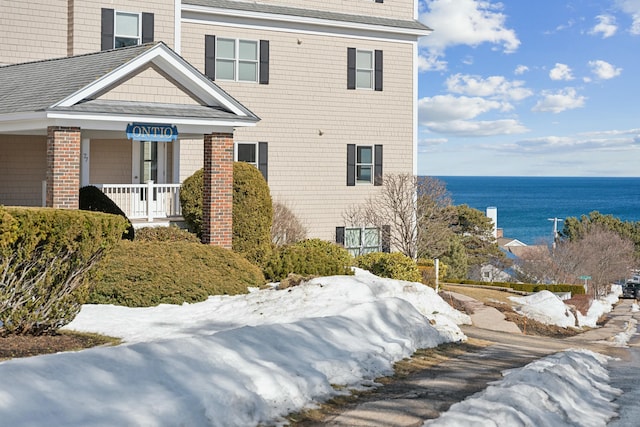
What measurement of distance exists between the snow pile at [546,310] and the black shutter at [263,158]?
383 inches

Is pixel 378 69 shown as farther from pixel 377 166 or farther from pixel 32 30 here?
pixel 32 30

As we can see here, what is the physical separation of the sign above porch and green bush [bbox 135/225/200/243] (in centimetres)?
231

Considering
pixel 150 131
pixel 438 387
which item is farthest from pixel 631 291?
pixel 438 387

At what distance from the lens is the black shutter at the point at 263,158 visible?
30.1 metres

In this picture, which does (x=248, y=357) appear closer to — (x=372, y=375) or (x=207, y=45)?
(x=372, y=375)

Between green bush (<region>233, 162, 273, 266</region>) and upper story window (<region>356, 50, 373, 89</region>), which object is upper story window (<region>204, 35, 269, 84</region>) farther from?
green bush (<region>233, 162, 273, 266</region>)

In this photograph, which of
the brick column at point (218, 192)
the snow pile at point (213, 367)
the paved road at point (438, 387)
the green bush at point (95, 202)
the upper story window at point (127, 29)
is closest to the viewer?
the snow pile at point (213, 367)

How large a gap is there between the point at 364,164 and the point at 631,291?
46108mm

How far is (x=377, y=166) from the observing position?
3262 cm

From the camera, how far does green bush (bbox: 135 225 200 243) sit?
21453 mm

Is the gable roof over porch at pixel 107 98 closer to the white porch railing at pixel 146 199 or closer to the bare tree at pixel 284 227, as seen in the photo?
the white porch railing at pixel 146 199

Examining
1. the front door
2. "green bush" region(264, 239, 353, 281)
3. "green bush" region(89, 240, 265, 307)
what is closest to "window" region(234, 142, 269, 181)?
the front door

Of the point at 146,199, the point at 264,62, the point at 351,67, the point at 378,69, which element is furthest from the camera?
the point at 378,69

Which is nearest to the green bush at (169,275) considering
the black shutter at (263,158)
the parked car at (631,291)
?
the black shutter at (263,158)
